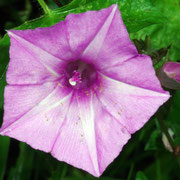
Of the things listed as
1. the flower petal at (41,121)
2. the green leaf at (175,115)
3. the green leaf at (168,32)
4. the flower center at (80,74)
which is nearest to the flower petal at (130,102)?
the flower center at (80,74)

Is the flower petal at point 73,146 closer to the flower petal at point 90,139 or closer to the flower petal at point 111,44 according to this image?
the flower petal at point 90,139

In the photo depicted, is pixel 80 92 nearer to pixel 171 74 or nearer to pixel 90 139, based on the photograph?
pixel 90 139

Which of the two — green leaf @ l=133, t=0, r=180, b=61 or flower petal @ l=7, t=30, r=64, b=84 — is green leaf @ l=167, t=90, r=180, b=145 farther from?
flower petal @ l=7, t=30, r=64, b=84

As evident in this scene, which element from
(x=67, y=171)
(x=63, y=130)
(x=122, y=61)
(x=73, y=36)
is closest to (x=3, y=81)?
(x=63, y=130)

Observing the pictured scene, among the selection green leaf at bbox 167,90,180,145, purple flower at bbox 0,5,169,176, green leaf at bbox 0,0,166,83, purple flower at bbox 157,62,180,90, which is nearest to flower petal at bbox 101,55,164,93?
purple flower at bbox 0,5,169,176

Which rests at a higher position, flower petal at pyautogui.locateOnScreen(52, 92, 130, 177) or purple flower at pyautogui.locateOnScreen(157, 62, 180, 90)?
purple flower at pyautogui.locateOnScreen(157, 62, 180, 90)

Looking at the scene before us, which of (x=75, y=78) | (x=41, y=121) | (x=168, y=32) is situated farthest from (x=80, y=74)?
(x=168, y=32)
